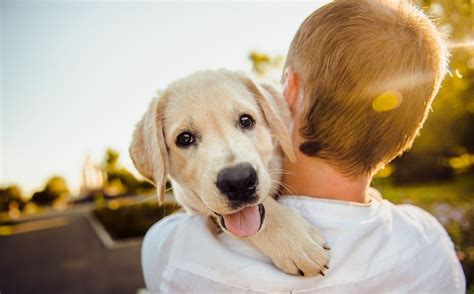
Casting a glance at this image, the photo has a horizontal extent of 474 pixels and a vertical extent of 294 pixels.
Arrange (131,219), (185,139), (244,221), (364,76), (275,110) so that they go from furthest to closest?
(131,219) < (185,139) < (275,110) < (244,221) < (364,76)

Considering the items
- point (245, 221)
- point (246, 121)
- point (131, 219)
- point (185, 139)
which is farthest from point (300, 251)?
point (131, 219)

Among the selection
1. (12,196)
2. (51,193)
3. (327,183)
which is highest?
(327,183)

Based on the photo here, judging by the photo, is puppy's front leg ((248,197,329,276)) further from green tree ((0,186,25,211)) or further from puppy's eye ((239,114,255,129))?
green tree ((0,186,25,211))

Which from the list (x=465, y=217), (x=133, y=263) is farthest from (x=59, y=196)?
(x=465, y=217)

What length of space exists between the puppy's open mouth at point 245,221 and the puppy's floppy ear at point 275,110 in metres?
0.42

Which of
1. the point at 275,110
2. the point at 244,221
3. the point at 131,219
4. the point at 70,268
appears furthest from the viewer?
the point at 131,219

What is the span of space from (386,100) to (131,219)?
Answer: 59.3ft

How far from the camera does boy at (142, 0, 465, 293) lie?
2.26 meters

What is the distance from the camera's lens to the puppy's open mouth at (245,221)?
2.48m

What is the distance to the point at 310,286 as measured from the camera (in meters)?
2.26

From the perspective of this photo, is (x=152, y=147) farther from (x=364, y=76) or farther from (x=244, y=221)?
(x=364, y=76)

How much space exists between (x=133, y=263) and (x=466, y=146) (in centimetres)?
1660

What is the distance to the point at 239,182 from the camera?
2.56 meters

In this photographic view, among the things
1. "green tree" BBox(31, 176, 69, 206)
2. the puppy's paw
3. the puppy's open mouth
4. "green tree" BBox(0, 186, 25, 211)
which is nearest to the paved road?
the puppy's open mouth
